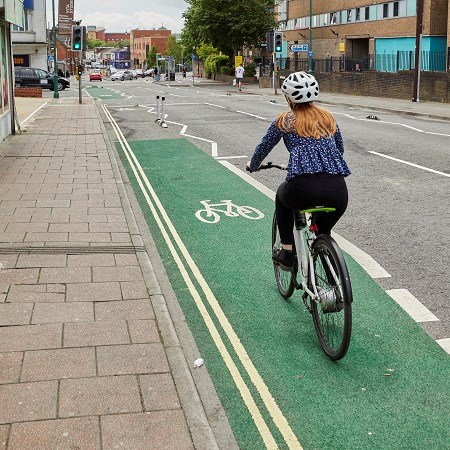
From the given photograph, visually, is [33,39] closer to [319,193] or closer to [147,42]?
[319,193]

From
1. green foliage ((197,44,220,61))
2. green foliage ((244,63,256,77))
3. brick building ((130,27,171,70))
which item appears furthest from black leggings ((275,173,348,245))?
brick building ((130,27,171,70))

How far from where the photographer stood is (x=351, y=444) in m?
3.76

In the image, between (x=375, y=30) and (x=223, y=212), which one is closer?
(x=223, y=212)

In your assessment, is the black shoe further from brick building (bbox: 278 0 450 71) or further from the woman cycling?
brick building (bbox: 278 0 450 71)

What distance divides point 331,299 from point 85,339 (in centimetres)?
167

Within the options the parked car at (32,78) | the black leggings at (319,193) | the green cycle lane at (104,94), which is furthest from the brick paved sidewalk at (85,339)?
the parked car at (32,78)

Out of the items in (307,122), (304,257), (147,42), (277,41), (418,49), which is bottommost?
(304,257)

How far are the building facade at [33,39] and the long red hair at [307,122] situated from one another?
179ft

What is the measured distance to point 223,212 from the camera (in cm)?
946

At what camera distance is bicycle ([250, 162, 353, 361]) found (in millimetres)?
4512

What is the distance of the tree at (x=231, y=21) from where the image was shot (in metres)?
69.1

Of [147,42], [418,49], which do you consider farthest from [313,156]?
[147,42]

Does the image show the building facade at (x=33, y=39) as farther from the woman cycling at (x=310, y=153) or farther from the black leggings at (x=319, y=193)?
the black leggings at (x=319, y=193)

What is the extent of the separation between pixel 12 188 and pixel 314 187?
7.08 meters
